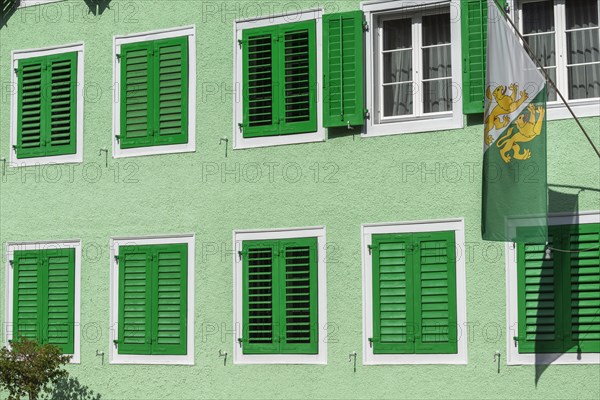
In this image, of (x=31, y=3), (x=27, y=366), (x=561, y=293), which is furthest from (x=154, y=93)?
(x=561, y=293)

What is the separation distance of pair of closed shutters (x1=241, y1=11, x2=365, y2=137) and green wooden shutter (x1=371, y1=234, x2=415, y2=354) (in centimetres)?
142

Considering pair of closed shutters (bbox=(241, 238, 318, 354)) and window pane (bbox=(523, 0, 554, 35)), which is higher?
window pane (bbox=(523, 0, 554, 35))

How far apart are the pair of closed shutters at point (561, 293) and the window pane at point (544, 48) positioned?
5.90ft

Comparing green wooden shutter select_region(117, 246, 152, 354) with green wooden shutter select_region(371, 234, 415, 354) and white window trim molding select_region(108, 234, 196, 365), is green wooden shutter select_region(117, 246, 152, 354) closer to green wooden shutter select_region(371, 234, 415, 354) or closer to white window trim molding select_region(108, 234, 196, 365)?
white window trim molding select_region(108, 234, 196, 365)

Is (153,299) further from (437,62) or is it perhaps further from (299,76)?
(437,62)

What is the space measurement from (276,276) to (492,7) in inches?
157

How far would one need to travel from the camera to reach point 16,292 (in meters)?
17.8

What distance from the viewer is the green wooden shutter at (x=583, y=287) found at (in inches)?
559

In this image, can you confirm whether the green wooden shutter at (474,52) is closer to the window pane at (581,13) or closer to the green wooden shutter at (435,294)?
the window pane at (581,13)

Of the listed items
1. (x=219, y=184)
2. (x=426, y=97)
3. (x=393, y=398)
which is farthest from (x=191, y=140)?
(x=393, y=398)

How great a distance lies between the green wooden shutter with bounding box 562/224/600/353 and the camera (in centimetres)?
1421

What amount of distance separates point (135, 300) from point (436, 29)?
15.9 feet

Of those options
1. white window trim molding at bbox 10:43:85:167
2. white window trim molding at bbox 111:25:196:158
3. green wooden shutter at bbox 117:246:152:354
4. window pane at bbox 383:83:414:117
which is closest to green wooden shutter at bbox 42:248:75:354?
green wooden shutter at bbox 117:246:152:354

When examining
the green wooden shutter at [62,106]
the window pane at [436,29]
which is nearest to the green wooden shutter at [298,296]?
the window pane at [436,29]
